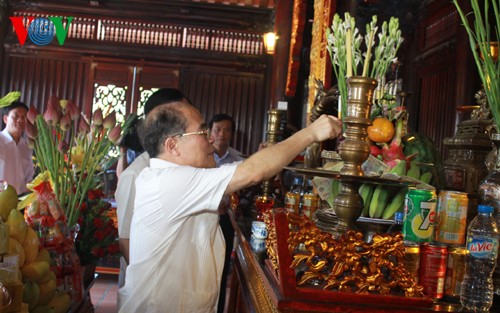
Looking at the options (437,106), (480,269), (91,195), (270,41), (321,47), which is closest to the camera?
(480,269)

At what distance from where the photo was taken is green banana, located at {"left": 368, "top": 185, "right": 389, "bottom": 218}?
1519mm

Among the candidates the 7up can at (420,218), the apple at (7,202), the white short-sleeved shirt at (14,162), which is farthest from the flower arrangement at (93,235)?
the white short-sleeved shirt at (14,162)

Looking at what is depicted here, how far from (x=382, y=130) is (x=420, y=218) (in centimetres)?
46

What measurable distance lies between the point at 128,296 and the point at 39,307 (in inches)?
12.6

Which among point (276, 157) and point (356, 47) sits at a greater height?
point (356, 47)

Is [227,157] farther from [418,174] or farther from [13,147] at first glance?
[418,174]

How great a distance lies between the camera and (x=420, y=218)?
3.82ft

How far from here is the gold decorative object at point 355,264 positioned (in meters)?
1.06

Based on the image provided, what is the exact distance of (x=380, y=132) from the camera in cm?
158

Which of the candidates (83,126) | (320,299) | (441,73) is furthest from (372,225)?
(441,73)

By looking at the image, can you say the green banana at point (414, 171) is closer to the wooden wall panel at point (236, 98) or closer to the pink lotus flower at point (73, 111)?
the pink lotus flower at point (73, 111)

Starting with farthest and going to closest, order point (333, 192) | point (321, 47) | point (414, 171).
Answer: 1. point (321, 47)
2. point (333, 192)
3. point (414, 171)

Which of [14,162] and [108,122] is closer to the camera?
[108,122]

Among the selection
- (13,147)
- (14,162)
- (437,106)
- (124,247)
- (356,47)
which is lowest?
(124,247)
